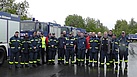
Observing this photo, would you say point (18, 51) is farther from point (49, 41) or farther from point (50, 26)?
point (50, 26)

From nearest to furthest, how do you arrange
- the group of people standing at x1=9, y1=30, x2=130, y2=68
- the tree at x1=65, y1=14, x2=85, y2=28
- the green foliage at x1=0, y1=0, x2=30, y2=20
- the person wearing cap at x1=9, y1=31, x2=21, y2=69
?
the person wearing cap at x1=9, y1=31, x2=21, y2=69 → the group of people standing at x1=9, y1=30, x2=130, y2=68 → the green foliage at x1=0, y1=0, x2=30, y2=20 → the tree at x1=65, y1=14, x2=85, y2=28

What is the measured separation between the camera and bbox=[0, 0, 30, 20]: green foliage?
1319 inches

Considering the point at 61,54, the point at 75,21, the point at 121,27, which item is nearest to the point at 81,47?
the point at 61,54

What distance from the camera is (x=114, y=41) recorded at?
39.7 feet

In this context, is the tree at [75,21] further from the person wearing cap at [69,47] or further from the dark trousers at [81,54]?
the dark trousers at [81,54]

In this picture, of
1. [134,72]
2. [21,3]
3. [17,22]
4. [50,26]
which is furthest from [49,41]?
[21,3]

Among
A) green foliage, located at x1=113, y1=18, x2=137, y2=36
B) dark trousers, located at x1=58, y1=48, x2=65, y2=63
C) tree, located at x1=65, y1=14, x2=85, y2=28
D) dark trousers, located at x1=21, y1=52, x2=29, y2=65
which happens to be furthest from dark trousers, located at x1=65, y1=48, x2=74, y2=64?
tree, located at x1=65, y1=14, x2=85, y2=28

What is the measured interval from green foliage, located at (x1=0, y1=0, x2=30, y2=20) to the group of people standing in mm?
20456

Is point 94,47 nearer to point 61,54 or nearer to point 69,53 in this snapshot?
point 69,53

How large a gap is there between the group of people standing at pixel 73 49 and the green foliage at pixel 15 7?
20456 millimetres

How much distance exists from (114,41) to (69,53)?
2.55m

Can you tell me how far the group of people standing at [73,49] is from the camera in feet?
39.5

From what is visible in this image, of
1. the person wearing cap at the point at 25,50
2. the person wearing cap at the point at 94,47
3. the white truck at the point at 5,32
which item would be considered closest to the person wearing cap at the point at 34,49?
the person wearing cap at the point at 25,50

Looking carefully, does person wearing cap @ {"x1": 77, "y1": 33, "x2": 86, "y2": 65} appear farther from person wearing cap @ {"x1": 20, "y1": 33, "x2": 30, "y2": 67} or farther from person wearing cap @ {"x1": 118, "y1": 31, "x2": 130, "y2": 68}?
person wearing cap @ {"x1": 20, "y1": 33, "x2": 30, "y2": 67}
